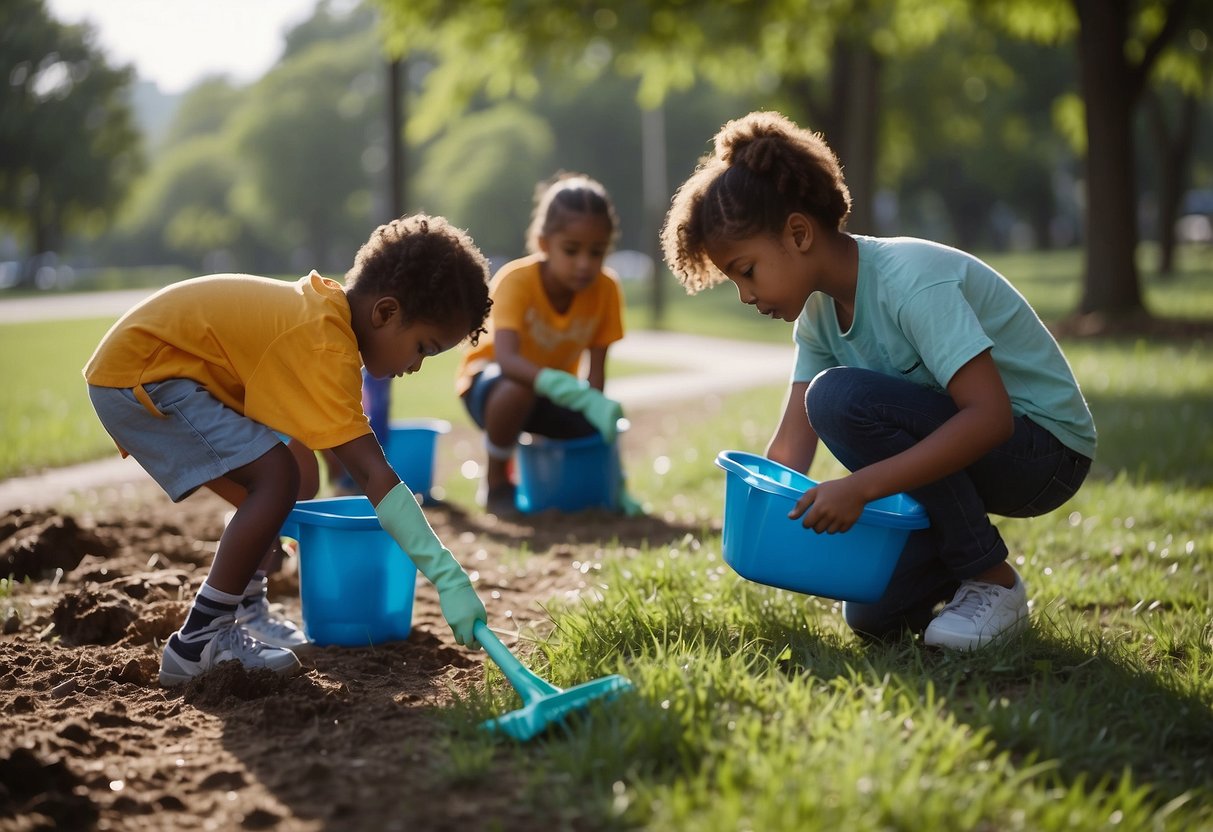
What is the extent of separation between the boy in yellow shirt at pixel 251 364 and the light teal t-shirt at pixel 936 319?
0.91 metres

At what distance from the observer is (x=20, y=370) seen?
36.8 ft

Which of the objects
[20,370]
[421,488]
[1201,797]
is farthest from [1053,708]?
[20,370]

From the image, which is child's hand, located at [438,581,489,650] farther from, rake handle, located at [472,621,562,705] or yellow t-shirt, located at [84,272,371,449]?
yellow t-shirt, located at [84,272,371,449]

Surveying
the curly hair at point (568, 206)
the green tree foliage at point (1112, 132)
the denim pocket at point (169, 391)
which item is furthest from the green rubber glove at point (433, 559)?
the green tree foliage at point (1112, 132)

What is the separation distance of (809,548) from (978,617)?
456 millimetres

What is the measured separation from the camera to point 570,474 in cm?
471

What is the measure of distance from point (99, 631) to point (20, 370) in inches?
364

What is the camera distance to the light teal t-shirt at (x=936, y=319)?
265cm

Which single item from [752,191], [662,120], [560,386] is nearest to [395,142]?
[560,386]

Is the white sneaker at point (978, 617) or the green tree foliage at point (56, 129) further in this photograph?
the green tree foliage at point (56, 129)

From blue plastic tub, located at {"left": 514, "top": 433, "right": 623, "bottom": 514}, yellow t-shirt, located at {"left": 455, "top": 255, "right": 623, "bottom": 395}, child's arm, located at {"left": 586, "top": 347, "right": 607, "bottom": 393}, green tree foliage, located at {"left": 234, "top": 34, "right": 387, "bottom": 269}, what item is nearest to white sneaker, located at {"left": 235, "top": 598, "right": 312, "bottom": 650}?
blue plastic tub, located at {"left": 514, "top": 433, "right": 623, "bottom": 514}

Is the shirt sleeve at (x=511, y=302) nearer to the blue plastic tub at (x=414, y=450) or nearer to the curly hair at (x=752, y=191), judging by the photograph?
the blue plastic tub at (x=414, y=450)

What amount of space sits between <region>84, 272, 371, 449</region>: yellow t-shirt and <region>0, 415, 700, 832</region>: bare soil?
0.59 metres

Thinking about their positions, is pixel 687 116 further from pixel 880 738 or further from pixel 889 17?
pixel 880 738
